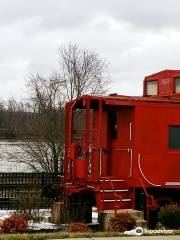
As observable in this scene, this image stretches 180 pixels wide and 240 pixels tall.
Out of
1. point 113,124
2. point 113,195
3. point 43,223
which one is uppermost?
Answer: point 113,124

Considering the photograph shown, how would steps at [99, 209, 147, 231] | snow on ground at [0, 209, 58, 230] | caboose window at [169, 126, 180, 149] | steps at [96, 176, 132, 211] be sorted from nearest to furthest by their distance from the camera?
steps at [99, 209, 147, 231] < snow on ground at [0, 209, 58, 230] < steps at [96, 176, 132, 211] < caboose window at [169, 126, 180, 149]

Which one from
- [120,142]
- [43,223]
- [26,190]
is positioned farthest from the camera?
[26,190]

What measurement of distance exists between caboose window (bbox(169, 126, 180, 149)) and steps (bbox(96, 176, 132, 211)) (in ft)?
5.17

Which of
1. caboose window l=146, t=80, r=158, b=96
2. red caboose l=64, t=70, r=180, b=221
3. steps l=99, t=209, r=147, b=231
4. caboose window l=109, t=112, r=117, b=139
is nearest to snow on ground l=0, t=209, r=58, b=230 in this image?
red caboose l=64, t=70, r=180, b=221

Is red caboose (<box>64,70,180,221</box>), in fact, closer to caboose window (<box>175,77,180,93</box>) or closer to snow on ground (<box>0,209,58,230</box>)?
caboose window (<box>175,77,180,93</box>)

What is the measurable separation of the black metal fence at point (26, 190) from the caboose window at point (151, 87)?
158 inches

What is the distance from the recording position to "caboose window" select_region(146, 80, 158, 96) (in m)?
15.9

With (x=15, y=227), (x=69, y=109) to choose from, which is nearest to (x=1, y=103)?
(x=69, y=109)

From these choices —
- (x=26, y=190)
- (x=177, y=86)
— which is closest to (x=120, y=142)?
(x=177, y=86)

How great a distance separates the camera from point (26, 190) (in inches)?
623

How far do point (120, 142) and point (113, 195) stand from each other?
1736 millimetres

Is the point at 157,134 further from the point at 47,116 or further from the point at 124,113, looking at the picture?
the point at 47,116

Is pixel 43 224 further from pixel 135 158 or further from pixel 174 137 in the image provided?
pixel 174 137

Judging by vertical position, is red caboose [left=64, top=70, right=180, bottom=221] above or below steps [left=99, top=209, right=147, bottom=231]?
above
